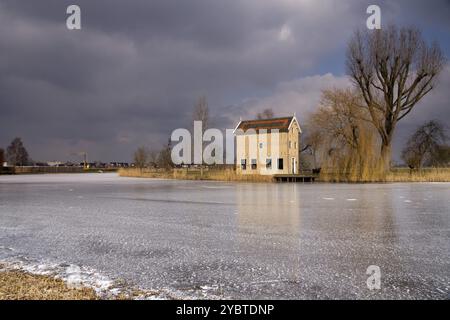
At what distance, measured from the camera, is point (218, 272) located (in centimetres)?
472

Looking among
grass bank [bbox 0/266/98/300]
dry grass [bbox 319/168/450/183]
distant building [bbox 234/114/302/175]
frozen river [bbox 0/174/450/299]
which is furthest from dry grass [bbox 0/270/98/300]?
distant building [bbox 234/114/302/175]

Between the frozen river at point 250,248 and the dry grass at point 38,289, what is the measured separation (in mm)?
606

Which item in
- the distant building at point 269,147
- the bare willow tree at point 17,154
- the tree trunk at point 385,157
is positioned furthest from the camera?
the bare willow tree at point 17,154

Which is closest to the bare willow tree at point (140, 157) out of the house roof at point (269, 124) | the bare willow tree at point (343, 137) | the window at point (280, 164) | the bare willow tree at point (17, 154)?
the house roof at point (269, 124)

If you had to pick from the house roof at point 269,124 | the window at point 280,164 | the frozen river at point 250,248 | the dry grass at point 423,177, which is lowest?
the frozen river at point 250,248

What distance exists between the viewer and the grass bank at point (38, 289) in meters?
3.88

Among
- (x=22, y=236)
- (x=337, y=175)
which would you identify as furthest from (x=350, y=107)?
(x=22, y=236)

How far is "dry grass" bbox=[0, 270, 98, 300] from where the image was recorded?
388 centimetres

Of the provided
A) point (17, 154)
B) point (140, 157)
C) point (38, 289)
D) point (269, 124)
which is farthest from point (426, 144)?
point (17, 154)

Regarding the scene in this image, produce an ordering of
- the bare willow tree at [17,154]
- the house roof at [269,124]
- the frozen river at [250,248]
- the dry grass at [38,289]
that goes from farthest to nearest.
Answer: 1. the bare willow tree at [17,154]
2. the house roof at [269,124]
3. the frozen river at [250,248]
4. the dry grass at [38,289]

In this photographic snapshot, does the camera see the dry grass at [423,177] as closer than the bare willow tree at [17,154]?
Yes

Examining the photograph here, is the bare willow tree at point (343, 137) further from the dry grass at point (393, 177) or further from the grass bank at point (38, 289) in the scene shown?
the grass bank at point (38, 289)
